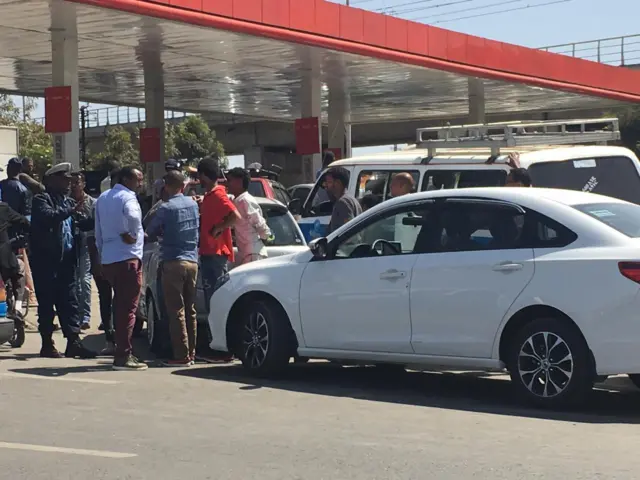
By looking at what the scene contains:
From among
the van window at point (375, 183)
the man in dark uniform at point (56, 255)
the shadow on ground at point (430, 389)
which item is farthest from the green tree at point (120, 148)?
the shadow on ground at point (430, 389)

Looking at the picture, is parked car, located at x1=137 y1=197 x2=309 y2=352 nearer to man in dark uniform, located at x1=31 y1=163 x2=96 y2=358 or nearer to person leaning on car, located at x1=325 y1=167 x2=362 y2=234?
person leaning on car, located at x1=325 y1=167 x2=362 y2=234

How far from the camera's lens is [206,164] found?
37.0ft

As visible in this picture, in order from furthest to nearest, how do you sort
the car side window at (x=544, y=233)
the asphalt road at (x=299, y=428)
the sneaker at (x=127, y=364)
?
the sneaker at (x=127, y=364), the car side window at (x=544, y=233), the asphalt road at (x=299, y=428)

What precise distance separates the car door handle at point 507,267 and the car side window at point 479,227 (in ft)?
0.56

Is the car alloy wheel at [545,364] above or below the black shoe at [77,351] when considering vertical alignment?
above

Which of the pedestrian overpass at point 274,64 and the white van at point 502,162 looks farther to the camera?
the pedestrian overpass at point 274,64

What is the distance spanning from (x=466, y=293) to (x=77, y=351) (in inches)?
184

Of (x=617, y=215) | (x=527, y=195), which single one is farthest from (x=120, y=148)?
(x=617, y=215)

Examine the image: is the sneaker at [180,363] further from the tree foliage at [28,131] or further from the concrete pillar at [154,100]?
the tree foliage at [28,131]

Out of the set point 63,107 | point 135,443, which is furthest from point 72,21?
point 135,443

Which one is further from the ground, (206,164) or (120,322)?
(206,164)

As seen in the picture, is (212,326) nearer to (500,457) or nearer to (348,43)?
(500,457)

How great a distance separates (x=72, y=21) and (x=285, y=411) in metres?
13.3

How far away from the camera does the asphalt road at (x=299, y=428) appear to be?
6.58 metres
